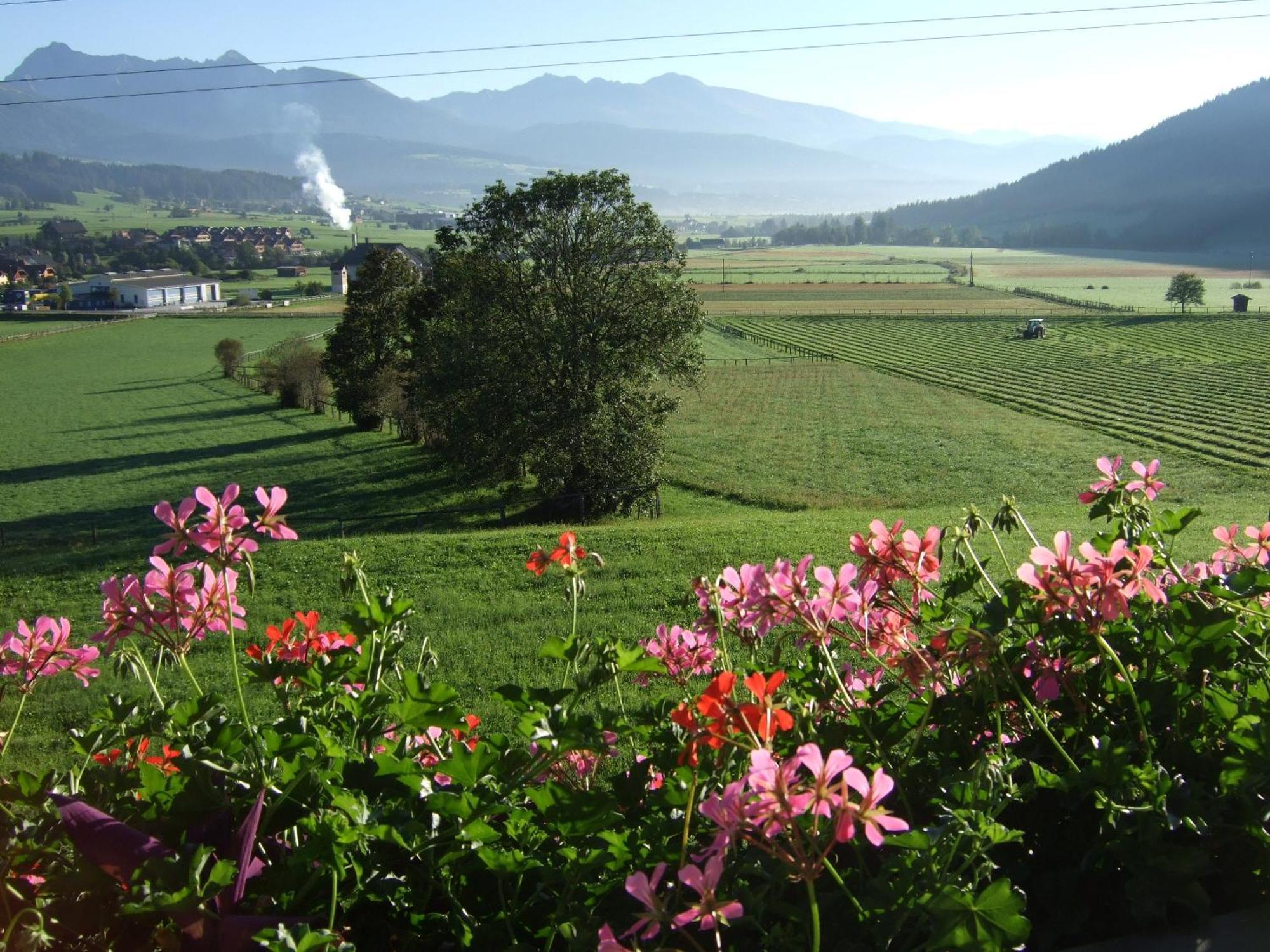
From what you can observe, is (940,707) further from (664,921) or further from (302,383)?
(302,383)

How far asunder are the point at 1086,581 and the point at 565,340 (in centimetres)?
2006

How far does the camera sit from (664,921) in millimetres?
979

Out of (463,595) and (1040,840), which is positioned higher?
(1040,840)

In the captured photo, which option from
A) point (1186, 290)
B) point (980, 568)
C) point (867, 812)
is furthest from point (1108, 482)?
point (1186, 290)

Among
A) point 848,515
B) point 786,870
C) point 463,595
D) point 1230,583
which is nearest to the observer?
point 786,870

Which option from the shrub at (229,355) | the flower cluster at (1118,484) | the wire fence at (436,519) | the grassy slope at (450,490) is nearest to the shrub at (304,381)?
the grassy slope at (450,490)

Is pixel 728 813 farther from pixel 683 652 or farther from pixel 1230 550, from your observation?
pixel 1230 550

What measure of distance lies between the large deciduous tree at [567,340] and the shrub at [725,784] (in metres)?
18.5

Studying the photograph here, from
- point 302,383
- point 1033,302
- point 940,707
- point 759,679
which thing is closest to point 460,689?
point 940,707

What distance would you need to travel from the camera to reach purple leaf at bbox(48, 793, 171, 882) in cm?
118

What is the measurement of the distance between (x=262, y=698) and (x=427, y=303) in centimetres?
2310

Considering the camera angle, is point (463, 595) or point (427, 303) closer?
point (463, 595)

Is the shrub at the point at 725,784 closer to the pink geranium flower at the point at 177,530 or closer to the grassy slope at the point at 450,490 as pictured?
the pink geranium flower at the point at 177,530

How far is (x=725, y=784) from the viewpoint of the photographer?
1.51 metres
